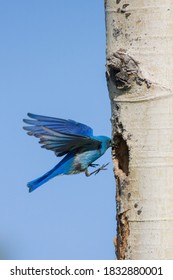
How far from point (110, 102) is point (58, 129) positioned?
293mm

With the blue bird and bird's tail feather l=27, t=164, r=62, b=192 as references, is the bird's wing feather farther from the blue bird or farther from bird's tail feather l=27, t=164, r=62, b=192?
bird's tail feather l=27, t=164, r=62, b=192

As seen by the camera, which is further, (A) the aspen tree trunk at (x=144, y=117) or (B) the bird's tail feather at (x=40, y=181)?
(B) the bird's tail feather at (x=40, y=181)

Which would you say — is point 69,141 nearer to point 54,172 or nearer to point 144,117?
point 54,172

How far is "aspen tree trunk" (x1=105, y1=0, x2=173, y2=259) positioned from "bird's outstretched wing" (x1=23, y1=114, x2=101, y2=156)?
0.28m

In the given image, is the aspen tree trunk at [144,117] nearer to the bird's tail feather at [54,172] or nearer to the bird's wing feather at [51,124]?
the bird's wing feather at [51,124]

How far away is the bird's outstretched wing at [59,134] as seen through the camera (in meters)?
2.13

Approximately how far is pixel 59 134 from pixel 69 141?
6 centimetres

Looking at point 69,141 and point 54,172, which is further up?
point 69,141

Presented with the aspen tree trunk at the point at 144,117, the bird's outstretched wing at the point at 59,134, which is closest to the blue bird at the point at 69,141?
the bird's outstretched wing at the point at 59,134

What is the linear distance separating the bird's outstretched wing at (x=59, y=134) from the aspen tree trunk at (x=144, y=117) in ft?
0.92

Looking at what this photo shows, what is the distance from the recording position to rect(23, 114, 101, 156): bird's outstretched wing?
2131 millimetres

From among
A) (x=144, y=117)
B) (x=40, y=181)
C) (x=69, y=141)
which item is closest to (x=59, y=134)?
(x=69, y=141)

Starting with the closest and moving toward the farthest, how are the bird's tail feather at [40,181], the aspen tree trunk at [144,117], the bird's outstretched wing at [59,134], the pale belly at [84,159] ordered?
the aspen tree trunk at [144,117]
the bird's outstretched wing at [59,134]
the pale belly at [84,159]
the bird's tail feather at [40,181]

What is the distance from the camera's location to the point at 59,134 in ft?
7.02
